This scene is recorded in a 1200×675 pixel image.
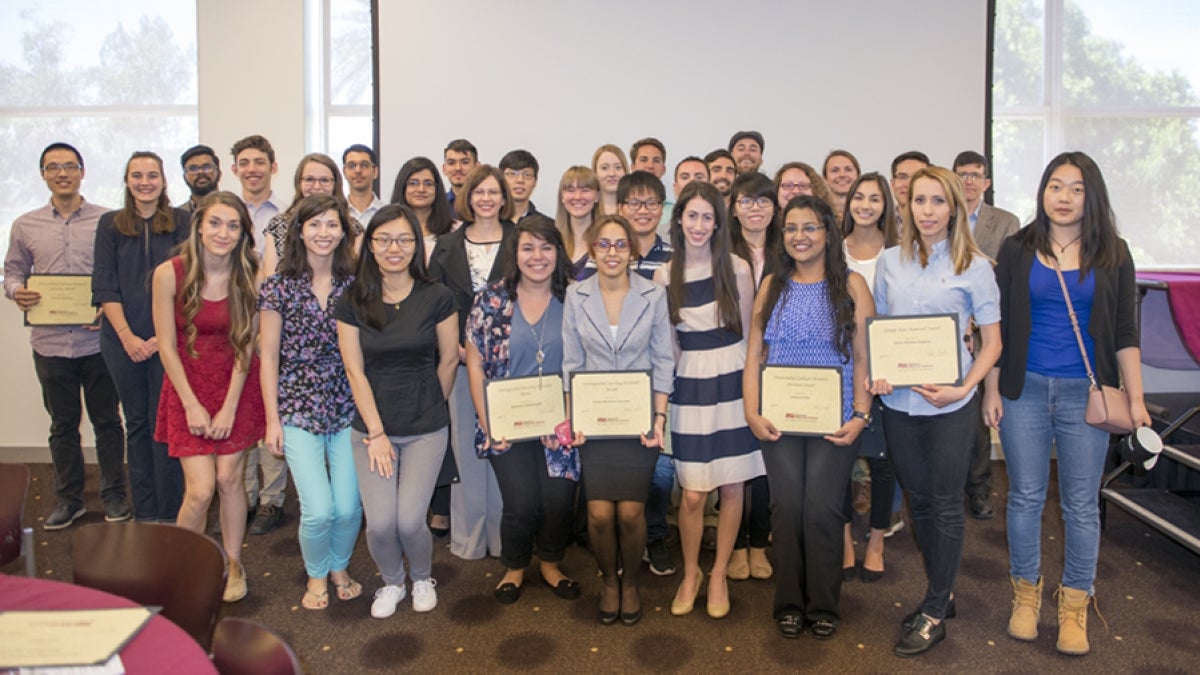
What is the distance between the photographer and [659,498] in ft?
11.9

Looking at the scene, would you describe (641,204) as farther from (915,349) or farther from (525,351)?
(915,349)

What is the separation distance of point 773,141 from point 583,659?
3714mm

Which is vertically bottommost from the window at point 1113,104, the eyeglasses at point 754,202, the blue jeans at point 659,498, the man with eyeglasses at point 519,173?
the blue jeans at point 659,498

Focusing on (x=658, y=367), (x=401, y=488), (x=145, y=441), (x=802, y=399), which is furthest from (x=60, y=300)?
(x=802, y=399)

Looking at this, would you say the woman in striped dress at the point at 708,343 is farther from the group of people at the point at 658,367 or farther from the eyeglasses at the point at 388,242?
the eyeglasses at the point at 388,242

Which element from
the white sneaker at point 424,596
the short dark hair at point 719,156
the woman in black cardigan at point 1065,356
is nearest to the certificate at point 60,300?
the white sneaker at point 424,596

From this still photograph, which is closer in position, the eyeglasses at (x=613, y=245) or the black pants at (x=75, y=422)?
the eyeglasses at (x=613, y=245)

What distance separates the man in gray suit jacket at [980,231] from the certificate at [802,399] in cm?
204

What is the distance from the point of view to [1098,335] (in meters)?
2.71

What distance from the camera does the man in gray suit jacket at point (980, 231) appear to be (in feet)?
14.4

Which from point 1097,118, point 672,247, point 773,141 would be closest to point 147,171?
point 672,247

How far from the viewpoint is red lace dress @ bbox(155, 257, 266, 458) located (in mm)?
3152

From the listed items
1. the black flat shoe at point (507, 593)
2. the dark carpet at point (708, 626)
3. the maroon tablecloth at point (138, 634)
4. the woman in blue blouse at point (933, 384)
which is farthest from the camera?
the black flat shoe at point (507, 593)

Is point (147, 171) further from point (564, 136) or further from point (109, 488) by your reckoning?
point (564, 136)
